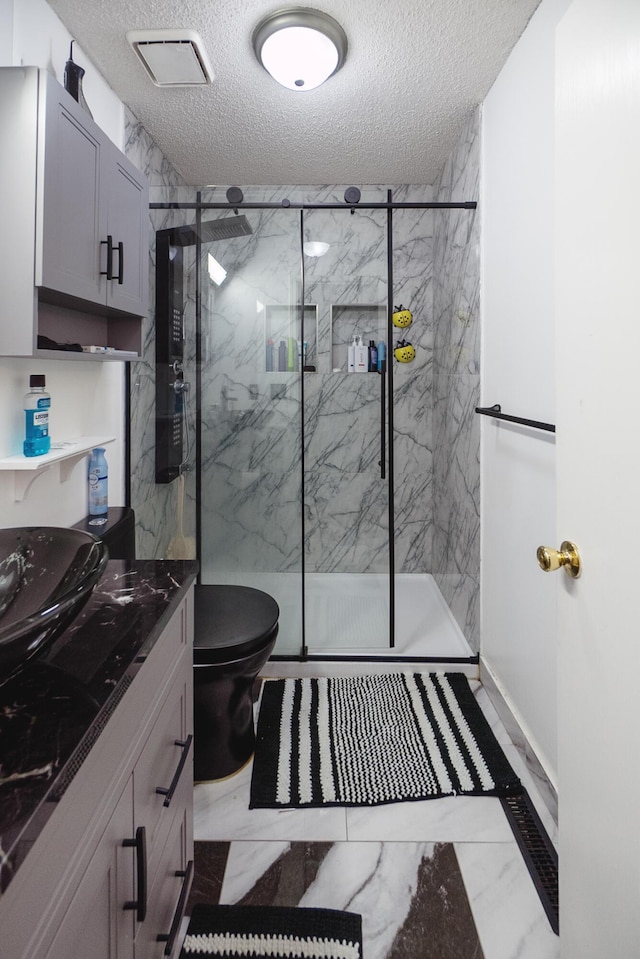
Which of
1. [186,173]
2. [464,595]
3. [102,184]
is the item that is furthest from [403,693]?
[186,173]

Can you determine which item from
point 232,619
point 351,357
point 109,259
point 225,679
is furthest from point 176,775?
point 351,357

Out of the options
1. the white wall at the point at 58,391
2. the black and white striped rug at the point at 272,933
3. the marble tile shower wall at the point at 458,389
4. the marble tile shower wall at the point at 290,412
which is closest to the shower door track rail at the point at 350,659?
the marble tile shower wall at the point at 458,389

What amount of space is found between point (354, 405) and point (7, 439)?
5.35 feet

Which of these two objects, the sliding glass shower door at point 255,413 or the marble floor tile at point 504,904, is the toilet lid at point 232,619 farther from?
the marble floor tile at point 504,904

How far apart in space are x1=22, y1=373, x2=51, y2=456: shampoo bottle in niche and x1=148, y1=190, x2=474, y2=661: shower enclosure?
103 centimetres

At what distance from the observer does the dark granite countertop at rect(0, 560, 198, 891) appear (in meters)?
0.59

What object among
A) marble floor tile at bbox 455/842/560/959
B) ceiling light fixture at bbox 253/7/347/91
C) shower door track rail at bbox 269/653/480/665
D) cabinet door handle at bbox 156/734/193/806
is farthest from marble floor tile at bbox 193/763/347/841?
ceiling light fixture at bbox 253/7/347/91

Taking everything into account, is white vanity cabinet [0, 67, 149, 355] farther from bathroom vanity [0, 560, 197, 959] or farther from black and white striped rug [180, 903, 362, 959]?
black and white striped rug [180, 903, 362, 959]

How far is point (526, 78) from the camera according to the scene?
1.93 meters

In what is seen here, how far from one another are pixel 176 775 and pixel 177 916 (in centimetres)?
28

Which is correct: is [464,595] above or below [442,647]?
Answer: above

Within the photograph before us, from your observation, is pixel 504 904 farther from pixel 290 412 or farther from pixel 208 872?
pixel 290 412

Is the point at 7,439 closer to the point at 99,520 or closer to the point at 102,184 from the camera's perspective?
the point at 99,520

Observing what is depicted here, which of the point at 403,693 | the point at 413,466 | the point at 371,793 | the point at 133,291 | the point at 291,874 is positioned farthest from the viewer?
the point at 413,466
